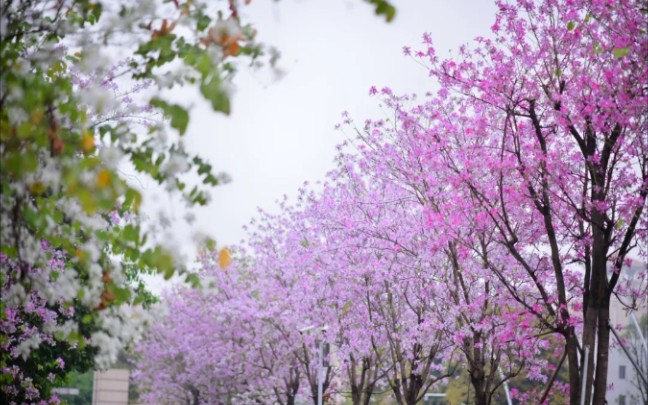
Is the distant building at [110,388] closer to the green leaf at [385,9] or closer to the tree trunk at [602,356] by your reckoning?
the tree trunk at [602,356]

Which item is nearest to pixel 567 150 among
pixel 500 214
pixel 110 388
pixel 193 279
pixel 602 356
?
pixel 500 214

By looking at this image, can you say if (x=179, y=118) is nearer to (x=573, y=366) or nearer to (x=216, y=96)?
(x=216, y=96)

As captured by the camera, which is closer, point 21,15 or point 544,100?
point 21,15

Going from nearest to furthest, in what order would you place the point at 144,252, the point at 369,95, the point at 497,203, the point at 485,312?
the point at 144,252
the point at 497,203
the point at 485,312
the point at 369,95

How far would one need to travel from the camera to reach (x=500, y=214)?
12.4 m

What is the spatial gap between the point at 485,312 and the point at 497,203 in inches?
81.0

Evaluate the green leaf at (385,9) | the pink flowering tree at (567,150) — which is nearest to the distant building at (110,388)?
the pink flowering tree at (567,150)

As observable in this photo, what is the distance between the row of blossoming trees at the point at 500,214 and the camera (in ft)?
34.6

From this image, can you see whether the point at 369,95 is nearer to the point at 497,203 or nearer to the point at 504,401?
the point at 497,203

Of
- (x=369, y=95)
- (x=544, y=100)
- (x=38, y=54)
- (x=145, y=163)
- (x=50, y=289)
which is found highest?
(x=369, y=95)

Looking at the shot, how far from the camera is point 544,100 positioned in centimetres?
1177

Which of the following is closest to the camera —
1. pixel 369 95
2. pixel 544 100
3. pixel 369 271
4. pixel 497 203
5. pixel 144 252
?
pixel 144 252

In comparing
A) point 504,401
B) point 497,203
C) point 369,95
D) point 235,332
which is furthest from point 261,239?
point 504,401

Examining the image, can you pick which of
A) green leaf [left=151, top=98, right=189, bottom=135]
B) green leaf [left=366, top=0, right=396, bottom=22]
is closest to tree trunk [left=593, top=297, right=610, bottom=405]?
green leaf [left=366, top=0, right=396, bottom=22]
